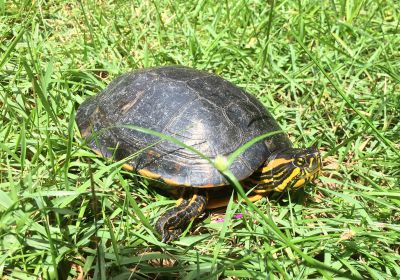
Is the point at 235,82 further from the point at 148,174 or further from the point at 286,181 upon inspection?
the point at 148,174

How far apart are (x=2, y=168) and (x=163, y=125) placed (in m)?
0.97

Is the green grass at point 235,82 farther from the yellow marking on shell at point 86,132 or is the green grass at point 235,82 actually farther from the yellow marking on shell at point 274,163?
the yellow marking on shell at point 274,163

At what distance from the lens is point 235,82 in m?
3.57

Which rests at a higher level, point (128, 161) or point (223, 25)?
point (223, 25)

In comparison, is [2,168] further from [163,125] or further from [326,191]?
[326,191]

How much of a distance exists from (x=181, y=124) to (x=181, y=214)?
0.55 m

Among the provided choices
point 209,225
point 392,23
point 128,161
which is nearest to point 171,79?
point 128,161

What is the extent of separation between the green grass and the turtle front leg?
2.4 inches

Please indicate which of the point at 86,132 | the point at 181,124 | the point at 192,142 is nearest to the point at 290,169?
the point at 192,142

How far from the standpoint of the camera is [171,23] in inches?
164

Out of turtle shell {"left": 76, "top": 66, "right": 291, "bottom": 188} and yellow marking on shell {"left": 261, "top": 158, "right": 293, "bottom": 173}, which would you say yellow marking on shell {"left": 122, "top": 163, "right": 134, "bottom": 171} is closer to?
turtle shell {"left": 76, "top": 66, "right": 291, "bottom": 188}

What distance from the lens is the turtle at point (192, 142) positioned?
2.44m

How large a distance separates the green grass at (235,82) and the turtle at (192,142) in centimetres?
14

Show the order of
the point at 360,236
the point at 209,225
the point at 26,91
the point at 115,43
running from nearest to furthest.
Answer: the point at 360,236, the point at 209,225, the point at 26,91, the point at 115,43
